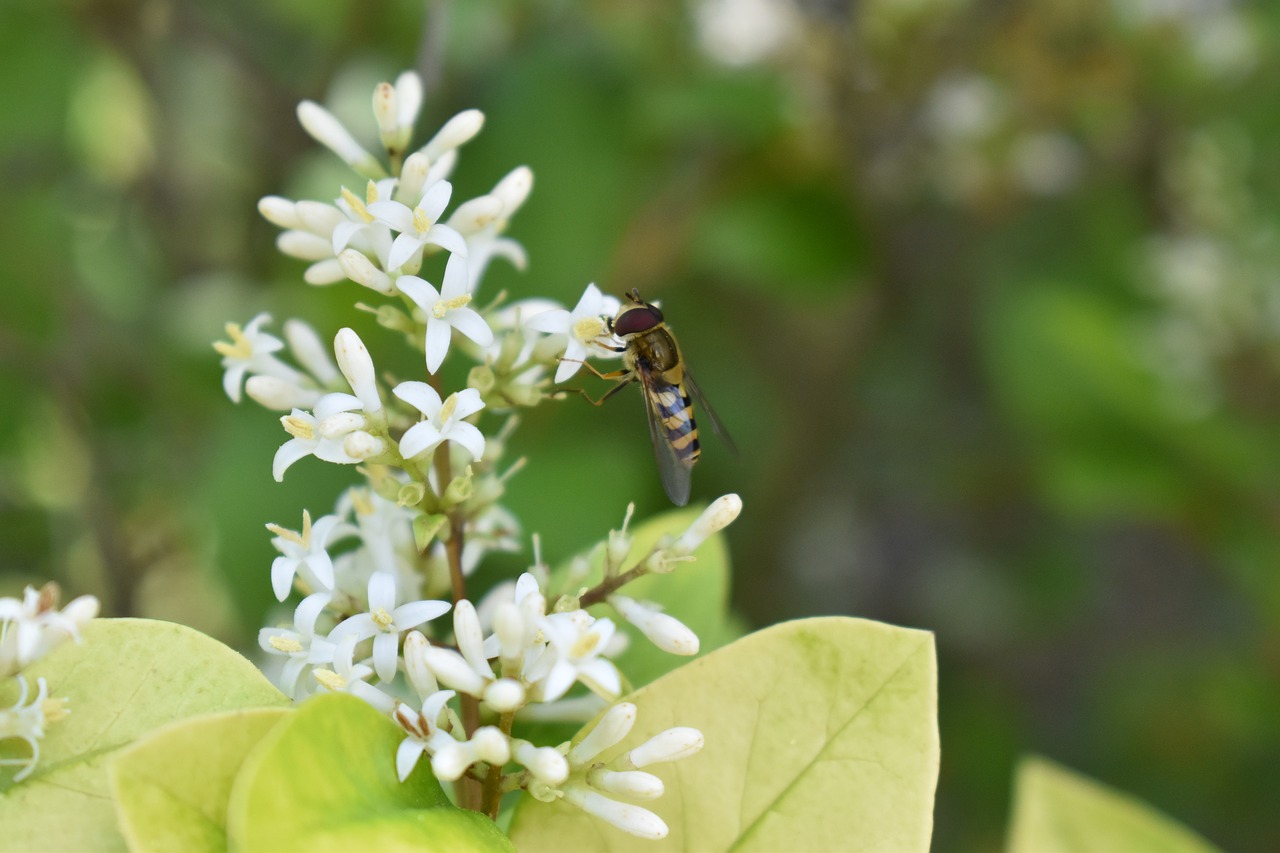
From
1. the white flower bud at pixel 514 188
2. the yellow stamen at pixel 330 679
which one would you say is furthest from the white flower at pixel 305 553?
the white flower bud at pixel 514 188

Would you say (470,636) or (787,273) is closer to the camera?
(470,636)

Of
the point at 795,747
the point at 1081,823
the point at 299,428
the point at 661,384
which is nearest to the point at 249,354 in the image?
the point at 299,428

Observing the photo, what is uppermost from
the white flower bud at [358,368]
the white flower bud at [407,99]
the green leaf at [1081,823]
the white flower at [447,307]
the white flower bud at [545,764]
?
the white flower bud at [407,99]

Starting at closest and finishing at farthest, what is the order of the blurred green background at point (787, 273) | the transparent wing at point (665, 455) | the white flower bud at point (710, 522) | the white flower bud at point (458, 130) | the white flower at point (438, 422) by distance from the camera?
1. the white flower at point (438, 422)
2. the white flower bud at point (710, 522)
3. the white flower bud at point (458, 130)
4. the transparent wing at point (665, 455)
5. the blurred green background at point (787, 273)

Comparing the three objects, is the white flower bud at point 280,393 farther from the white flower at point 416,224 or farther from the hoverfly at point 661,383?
the hoverfly at point 661,383

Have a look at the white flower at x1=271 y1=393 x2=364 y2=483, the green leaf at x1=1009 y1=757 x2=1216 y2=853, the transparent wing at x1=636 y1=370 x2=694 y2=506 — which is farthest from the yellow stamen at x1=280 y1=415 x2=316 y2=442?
the green leaf at x1=1009 y1=757 x2=1216 y2=853

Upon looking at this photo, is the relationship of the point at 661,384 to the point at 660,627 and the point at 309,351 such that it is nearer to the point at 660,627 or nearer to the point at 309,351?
the point at 309,351
